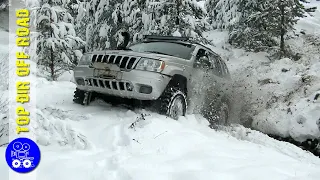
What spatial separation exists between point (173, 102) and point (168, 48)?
1527 millimetres

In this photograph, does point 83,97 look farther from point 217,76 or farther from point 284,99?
point 284,99

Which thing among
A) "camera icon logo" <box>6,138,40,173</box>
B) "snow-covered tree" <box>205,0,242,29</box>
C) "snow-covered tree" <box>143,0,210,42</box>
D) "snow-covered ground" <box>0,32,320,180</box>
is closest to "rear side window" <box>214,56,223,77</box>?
"snow-covered ground" <box>0,32,320,180</box>

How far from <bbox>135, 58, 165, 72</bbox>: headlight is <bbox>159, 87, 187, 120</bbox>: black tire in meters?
0.45

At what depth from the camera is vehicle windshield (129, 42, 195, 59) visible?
21.9ft

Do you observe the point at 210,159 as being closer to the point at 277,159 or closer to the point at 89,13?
the point at 277,159

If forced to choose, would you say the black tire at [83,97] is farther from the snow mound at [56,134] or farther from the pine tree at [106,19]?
the pine tree at [106,19]

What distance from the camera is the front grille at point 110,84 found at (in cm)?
563

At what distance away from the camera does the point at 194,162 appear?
3.70m

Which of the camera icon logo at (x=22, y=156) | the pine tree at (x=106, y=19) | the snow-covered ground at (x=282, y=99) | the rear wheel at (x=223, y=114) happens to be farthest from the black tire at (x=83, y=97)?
the pine tree at (x=106, y=19)

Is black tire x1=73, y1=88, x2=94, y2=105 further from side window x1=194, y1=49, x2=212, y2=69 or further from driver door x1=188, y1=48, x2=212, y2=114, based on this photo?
side window x1=194, y1=49, x2=212, y2=69

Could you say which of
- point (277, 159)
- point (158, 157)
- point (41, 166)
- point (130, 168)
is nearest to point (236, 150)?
point (277, 159)

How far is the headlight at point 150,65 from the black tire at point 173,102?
0.45 m

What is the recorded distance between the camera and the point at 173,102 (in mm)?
5836

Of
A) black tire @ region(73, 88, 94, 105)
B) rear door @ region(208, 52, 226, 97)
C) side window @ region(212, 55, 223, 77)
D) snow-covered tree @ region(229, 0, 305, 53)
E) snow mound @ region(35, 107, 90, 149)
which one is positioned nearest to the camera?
snow mound @ region(35, 107, 90, 149)
